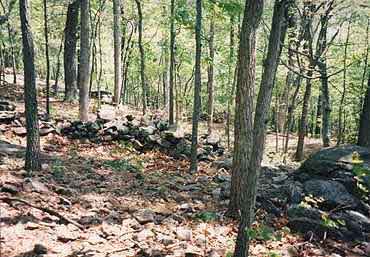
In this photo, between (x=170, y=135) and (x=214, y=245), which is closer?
(x=214, y=245)

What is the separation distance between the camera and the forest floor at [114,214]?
6277 mm

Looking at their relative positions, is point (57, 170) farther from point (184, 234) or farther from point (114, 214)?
point (184, 234)

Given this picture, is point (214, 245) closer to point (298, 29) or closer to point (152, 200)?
point (152, 200)

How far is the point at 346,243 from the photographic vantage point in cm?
788

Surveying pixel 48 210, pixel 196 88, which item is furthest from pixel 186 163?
pixel 48 210

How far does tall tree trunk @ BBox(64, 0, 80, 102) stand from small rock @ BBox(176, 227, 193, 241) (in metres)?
13.9

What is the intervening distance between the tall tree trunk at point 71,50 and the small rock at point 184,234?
13.9 meters

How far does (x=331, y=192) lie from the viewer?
893cm

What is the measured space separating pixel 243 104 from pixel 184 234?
2780 mm

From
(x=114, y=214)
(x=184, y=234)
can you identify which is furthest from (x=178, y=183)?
(x=184, y=234)

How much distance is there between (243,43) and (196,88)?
12.3ft

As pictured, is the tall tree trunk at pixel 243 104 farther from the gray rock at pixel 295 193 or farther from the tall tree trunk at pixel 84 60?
the tall tree trunk at pixel 84 60

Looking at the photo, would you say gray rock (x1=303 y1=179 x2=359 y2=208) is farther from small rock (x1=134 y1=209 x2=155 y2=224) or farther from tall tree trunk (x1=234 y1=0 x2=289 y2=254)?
tall tree trunk (x1=234 y1=0 x2=289 y2=254)

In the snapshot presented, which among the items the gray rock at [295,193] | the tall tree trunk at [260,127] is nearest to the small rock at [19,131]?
the gray rock at [295,193]
